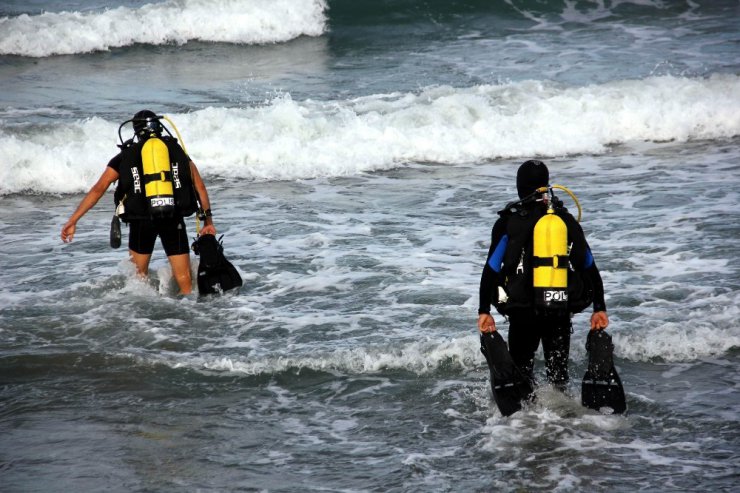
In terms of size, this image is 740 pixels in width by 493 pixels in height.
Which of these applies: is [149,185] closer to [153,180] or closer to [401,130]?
[153,180]

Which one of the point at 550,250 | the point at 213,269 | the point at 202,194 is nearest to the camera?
the point at 550,250

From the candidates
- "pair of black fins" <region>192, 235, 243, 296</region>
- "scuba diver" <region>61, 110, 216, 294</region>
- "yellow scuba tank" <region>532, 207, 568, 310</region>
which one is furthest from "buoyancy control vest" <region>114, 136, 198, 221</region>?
"yellow scuba tank" <region>532, 207, 568, 310</region>

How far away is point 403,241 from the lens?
33.2 ft

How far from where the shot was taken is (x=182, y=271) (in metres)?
8.23

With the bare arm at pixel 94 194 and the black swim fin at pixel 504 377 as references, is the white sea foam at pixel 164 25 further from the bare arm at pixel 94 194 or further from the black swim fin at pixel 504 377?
the black swim fin at pixel 504 377

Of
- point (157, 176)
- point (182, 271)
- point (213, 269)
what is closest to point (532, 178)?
point (157, 176)

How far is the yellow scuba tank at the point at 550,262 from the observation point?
5.14 meters

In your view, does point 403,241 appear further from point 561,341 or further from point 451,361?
point 561,341

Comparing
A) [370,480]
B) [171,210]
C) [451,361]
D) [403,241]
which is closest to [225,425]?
[370,480]

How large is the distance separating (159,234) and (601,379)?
403 cm

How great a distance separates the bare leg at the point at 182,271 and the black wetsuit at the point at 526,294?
346cm

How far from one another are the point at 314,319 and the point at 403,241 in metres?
2.44

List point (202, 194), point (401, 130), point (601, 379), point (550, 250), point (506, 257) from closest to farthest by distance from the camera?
point (550, 250), point (506, 257), point (601, 379), point (202, 194), point (401, 130)

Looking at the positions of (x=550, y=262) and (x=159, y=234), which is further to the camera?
(x=159, y=234)
